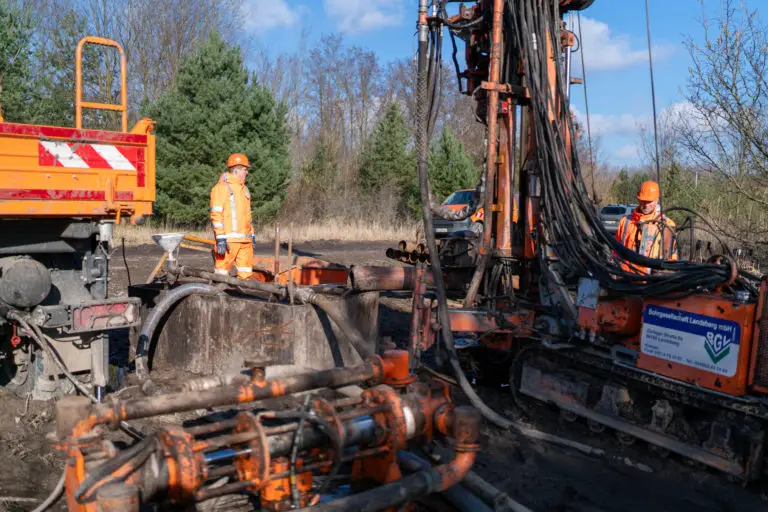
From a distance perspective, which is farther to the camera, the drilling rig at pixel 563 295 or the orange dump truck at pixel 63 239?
the drilling rig at pixel 563 295

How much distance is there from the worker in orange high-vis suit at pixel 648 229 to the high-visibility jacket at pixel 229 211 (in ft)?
13.6

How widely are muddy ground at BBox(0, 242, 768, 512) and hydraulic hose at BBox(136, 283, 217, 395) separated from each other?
0.26m

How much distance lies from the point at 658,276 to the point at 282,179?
67.5 ft

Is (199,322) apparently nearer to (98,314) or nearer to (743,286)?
(98,314)

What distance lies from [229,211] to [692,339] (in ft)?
16.7

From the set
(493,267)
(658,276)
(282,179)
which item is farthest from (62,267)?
(282,179)

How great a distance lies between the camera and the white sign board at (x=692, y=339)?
193 inches

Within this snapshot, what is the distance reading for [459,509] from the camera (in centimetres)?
374

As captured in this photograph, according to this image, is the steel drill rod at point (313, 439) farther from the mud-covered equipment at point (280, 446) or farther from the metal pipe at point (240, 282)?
the metal pipe at point (240, 282)

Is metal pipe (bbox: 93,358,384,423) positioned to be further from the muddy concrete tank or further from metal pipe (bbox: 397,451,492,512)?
the muddy concrete tank

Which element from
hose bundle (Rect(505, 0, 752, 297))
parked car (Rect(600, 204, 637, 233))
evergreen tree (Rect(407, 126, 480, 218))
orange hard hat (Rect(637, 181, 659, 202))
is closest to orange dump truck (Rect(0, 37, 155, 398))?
hose bundle (Rect(505, 0, 752, 297))

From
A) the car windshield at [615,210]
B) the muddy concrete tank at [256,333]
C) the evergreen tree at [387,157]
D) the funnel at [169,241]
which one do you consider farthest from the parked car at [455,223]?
the muddy concrete tank at [256,333]

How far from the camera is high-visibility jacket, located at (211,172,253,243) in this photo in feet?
25.9

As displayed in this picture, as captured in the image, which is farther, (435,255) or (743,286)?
(435,255)
